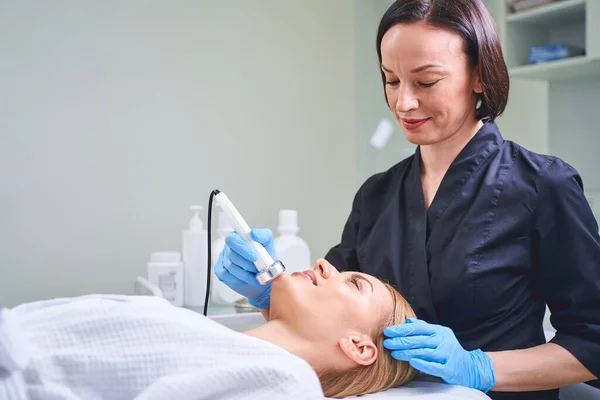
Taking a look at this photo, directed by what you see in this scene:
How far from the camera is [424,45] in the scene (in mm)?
1179

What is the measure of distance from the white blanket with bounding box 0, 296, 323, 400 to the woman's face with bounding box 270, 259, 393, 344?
204mm

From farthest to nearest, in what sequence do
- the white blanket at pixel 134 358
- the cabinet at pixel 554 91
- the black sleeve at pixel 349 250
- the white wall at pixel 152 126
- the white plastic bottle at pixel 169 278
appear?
the cabinet at pixel 554 91
the white wall at pixel 152 126
the white plastic bottle at pixel 169 278
the black sleeve at pixel 349 250
the white blanket at pixel 134 358

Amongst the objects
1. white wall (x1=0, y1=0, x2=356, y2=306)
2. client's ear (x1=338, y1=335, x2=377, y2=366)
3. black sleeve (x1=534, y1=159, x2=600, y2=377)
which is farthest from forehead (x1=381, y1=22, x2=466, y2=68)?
white wall (x1=0, y1=0, x2=356, y2=306)

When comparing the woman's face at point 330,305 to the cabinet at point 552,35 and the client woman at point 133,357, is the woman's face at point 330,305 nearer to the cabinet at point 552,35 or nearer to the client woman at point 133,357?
the client woman at point 133,357

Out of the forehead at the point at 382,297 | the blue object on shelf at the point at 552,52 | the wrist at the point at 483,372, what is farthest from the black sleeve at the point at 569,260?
the blue object on shelf at the point at 552,52

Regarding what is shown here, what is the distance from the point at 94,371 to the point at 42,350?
83 mm

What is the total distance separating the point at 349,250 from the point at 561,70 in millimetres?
1183

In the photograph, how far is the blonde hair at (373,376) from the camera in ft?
3.55

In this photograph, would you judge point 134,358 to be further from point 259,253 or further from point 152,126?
point 152,126

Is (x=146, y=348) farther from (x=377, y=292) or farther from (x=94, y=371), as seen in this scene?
(x=377, y=292)

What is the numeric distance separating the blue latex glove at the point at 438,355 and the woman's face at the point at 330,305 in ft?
0.22

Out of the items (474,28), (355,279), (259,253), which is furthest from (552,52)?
(259,253)

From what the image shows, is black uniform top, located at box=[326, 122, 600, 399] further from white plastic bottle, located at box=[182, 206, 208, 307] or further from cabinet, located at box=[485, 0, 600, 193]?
cabinet, located at box=[485, 0, 600, 193]

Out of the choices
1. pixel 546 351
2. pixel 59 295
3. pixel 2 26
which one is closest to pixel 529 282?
pixel 546 351
